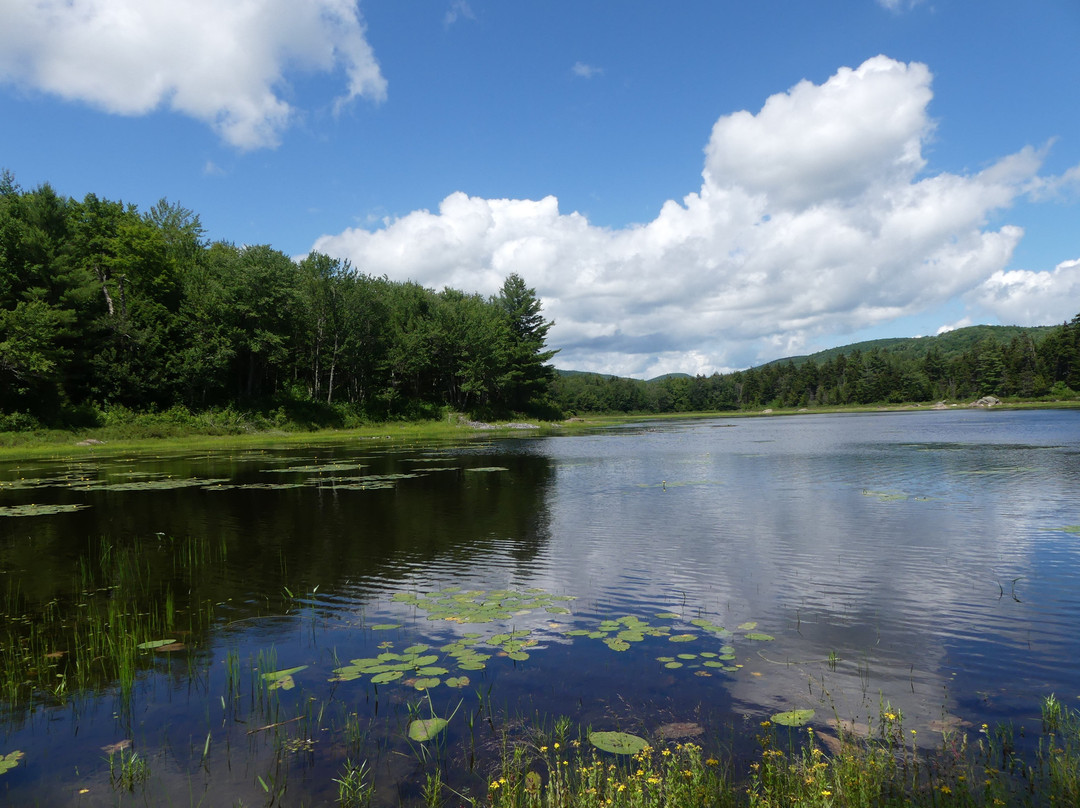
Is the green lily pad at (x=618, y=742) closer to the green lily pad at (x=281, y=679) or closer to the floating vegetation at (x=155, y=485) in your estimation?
the green lily pad at (x=281, y=679)

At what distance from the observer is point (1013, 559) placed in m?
12.2

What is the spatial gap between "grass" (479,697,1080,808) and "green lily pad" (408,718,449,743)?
31.8 inches

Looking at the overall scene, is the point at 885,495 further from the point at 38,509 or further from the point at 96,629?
the point at 38,509

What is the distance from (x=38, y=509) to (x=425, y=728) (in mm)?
20867

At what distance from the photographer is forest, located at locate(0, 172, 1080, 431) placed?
46.9m

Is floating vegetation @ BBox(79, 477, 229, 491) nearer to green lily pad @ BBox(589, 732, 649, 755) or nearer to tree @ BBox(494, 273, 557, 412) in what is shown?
green lily pad @ BBox(589, 732, 649, 755)

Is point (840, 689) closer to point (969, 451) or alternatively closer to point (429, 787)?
point (429, 787)

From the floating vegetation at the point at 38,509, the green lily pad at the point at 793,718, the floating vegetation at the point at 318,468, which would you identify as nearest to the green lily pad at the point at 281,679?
the green lily pad at the point at 793,718

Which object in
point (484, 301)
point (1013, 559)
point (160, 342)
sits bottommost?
point (1013, 559)

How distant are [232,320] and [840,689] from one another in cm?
6139

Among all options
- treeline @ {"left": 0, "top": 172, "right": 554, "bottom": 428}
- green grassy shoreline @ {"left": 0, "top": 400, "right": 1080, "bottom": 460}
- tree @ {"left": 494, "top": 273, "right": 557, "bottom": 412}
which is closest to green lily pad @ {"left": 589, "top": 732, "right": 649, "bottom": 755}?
green grassy shoreline @ {"left": 0, "top": 400, "right": 1080, "bottom": 460}

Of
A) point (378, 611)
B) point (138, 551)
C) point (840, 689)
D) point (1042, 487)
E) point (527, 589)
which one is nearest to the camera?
point (840, 689)

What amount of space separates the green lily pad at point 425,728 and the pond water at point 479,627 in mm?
101

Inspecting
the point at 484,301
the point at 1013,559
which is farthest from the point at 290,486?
the point at 484,301
